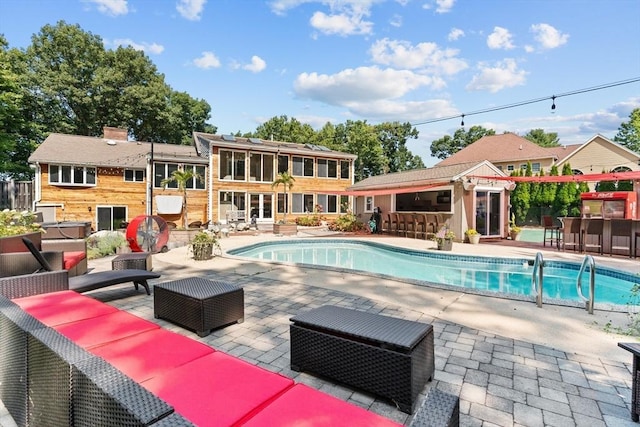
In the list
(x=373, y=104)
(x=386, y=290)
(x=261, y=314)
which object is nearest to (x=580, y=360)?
(x=386, y=290)

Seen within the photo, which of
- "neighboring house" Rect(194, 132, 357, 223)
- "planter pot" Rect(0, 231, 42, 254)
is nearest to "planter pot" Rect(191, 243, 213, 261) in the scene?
"planter pot" Rect(0, 231, 42, 254)

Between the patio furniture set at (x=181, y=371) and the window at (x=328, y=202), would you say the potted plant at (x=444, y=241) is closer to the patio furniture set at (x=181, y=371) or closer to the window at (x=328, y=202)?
the patio furniture set at (x=181, y=371)

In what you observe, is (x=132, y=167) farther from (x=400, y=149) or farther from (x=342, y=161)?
(x=400, y=149)

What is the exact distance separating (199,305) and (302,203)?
18.6m

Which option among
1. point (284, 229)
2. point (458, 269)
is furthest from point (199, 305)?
point (284, 229)

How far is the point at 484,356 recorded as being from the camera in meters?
3.24

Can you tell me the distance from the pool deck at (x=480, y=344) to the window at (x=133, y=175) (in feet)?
47.9

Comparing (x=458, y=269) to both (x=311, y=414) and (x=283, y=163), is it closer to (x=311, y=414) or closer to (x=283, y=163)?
(x=311, y=414)

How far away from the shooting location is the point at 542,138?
175 feet

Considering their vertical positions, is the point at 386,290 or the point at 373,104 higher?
the point at 373,104

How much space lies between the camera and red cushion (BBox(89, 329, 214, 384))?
6.91ft

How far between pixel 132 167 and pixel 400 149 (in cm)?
3008

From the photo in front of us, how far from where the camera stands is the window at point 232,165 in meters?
19.7

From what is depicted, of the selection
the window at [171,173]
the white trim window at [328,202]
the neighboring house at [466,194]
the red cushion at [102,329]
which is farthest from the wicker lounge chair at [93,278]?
the white trim window at [328,202]
